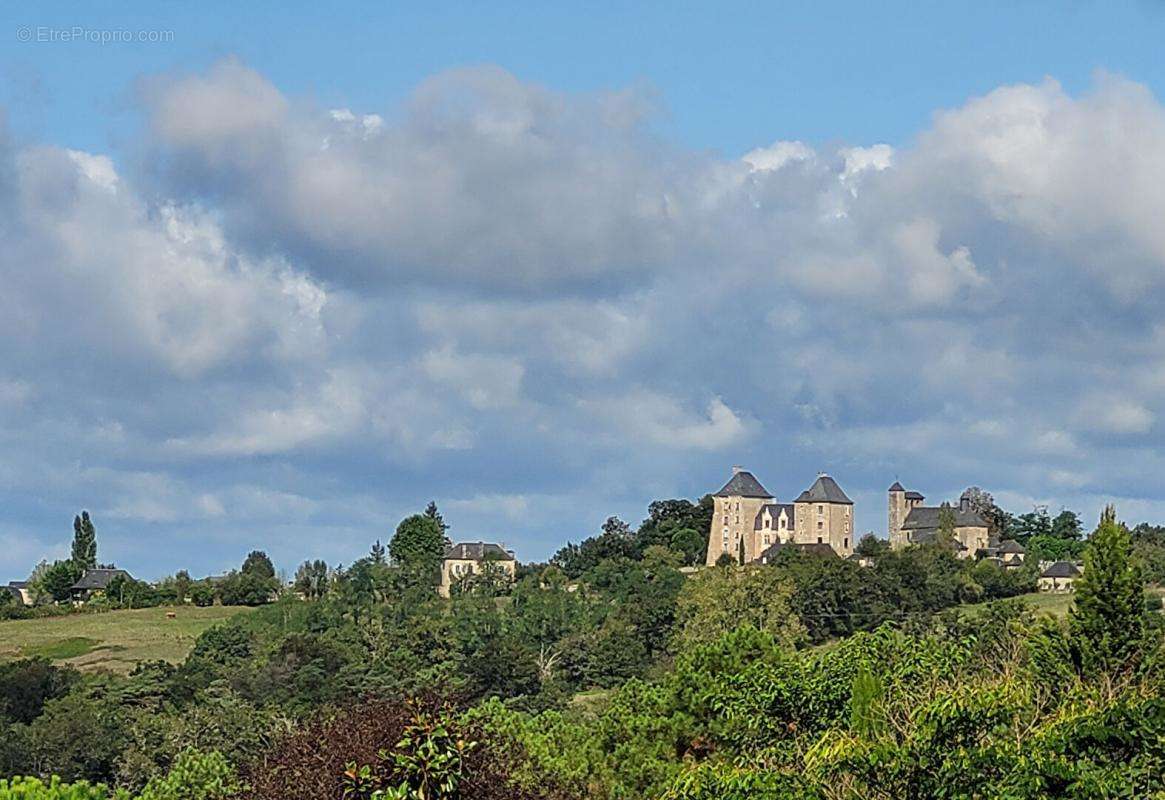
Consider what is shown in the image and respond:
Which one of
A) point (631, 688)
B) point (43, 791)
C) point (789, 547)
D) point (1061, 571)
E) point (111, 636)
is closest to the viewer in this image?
point (43, 791)

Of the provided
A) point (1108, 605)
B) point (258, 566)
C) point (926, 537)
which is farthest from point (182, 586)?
point (1108, 605)

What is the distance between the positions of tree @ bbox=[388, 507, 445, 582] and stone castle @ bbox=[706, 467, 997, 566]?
19767mm

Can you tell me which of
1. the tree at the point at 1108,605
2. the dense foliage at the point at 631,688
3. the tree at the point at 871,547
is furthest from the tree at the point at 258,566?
the tree at the point at 1108,605

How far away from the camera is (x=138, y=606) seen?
9744 centimetres

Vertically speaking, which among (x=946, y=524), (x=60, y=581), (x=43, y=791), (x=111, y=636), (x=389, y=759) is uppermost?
(x=946, y=524)

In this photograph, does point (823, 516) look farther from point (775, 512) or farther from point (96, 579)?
point (96, 579)

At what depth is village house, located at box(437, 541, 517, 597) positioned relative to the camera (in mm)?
104000

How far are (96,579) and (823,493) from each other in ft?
169

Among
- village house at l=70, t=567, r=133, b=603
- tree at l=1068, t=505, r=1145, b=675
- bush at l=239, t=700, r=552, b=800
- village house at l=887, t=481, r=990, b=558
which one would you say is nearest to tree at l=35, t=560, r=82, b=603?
village house at l=70, t=567, r=133, b=603

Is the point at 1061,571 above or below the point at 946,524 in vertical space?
below

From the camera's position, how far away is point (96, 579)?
348 feet

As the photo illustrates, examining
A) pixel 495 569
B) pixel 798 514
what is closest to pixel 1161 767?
pixel 495 569

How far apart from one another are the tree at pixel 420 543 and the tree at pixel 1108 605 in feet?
260

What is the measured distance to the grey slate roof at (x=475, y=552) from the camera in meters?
110
